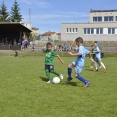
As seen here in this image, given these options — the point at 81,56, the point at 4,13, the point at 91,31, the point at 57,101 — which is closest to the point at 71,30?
the point at 91,31

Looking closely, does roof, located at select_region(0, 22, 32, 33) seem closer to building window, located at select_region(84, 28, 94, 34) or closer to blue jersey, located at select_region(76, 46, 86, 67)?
building window, located at select_region(84, 28, 94, 34)

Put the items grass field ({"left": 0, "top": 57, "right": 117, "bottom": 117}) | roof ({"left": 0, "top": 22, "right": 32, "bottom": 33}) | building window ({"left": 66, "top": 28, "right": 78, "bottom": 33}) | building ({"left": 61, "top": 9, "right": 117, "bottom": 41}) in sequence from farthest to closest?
building window ({"left": 66, "top": 28, "right": 78, "bottom": 33}), building ({"left": 61, "top": 9, "right": 117, "bottom": 41}), roof ({"left": 0, "top": 22, "right": 32, "bottom": 33}), grass field ({"left": 0, "top": 57, "right": 117, "bottom": 117})

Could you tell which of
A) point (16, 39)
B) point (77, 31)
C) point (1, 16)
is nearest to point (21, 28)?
point (16, 39)

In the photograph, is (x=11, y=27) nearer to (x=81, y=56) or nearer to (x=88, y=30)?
(x=88, y=30)

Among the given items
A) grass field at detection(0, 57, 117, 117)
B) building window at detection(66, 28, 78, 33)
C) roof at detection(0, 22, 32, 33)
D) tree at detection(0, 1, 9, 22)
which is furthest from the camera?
tree at detection(0, 1, 9, 22)

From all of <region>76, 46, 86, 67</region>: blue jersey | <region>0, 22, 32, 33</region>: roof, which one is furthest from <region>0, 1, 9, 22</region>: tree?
<region>76, 46, 86, 67</region>: blue jersey

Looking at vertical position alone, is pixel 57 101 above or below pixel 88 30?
below

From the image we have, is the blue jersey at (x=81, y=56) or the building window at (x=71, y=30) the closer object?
the blue jersey at (x=81, y=56)

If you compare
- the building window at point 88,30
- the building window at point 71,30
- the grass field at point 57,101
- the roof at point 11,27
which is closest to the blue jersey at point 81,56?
the grass field at point 57,101

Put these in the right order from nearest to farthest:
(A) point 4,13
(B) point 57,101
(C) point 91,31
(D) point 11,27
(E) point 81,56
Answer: (B) point 57,101 → (E) point 81,56 → (D) point 11,27 → (C) point 91,31 → (A) point 4,13

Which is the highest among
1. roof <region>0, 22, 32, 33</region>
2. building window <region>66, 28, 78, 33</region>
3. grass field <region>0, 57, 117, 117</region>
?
building window <region>66, 28, 78, 33</region>

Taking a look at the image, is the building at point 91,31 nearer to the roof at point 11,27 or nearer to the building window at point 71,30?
the building window at point 71,30

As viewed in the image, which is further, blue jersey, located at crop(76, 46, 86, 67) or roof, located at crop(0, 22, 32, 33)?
roof, located at crop(0, 22, 32, 33)

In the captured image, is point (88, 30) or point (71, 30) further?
point (71, 30)
